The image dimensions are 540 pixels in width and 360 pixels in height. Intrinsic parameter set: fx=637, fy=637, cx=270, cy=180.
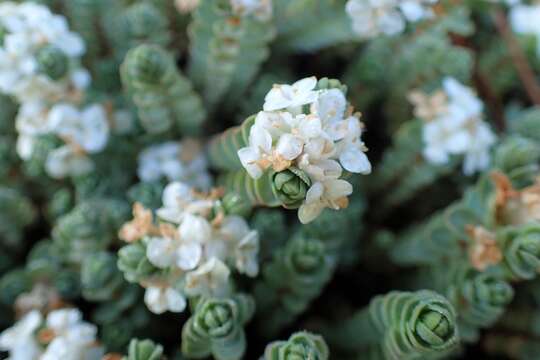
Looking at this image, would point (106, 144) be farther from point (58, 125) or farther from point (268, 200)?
point (268, 200)

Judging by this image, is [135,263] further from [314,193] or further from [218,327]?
[314,193]

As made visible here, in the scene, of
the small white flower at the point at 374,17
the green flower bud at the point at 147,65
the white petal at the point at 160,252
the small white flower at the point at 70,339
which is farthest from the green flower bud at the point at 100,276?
the small white flower at the point at 374,17

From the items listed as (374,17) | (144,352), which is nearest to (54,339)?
(144,352)

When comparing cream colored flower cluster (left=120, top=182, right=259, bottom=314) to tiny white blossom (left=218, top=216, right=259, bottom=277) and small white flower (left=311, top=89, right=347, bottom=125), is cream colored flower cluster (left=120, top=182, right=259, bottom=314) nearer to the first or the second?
tiny white blossom (left=218, top=216, right=259, bottom=277)

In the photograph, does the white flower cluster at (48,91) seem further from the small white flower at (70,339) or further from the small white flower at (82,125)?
the small white flower at (70,339)

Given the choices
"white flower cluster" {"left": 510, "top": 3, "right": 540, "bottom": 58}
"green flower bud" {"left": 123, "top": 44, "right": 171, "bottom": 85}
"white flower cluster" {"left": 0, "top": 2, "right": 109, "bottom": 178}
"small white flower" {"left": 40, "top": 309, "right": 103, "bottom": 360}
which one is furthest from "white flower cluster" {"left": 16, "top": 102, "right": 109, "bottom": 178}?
"white flower cluster" {"left": 510, "top": 3, "right": 540, "bottom": 58}

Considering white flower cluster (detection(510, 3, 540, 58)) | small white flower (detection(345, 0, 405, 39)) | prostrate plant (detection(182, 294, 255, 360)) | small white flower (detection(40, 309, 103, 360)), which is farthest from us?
white flower cluster (detection(510, 3, 540, 58))

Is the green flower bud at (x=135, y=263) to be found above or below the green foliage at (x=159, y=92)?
below
